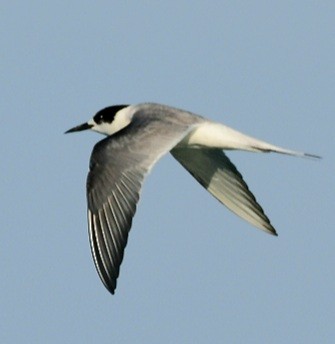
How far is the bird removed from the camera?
18641 mm

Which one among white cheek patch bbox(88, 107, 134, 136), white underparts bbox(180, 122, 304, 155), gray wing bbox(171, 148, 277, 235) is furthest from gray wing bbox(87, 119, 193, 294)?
gray wing bbox(171, 148, 277, 235)

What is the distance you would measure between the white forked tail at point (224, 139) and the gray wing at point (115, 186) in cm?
87

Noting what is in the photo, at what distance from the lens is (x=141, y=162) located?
19.1m

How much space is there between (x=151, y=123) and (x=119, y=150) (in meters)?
1.02

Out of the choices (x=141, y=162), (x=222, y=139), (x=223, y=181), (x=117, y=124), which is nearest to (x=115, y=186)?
(x=141, y=162)

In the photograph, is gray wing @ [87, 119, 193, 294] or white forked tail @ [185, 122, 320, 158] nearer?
Result: gray wing @ [87, 119, 193, 294]

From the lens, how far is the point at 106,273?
726 inches

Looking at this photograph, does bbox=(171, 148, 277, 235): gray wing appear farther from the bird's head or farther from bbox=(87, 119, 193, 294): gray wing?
bbox=(87, 119, 193, 294): gray wing

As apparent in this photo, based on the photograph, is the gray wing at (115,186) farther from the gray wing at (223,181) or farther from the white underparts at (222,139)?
the gray wing at (223,181)

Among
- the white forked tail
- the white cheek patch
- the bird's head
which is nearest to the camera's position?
the white forked tail

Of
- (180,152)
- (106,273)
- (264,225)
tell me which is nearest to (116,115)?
(180,152)

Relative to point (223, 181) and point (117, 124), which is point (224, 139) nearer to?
point (223, 181)

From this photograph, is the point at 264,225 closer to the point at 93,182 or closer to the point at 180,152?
the point at 180,152

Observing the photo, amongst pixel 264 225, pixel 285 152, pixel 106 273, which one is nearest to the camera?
pixel 106 273
